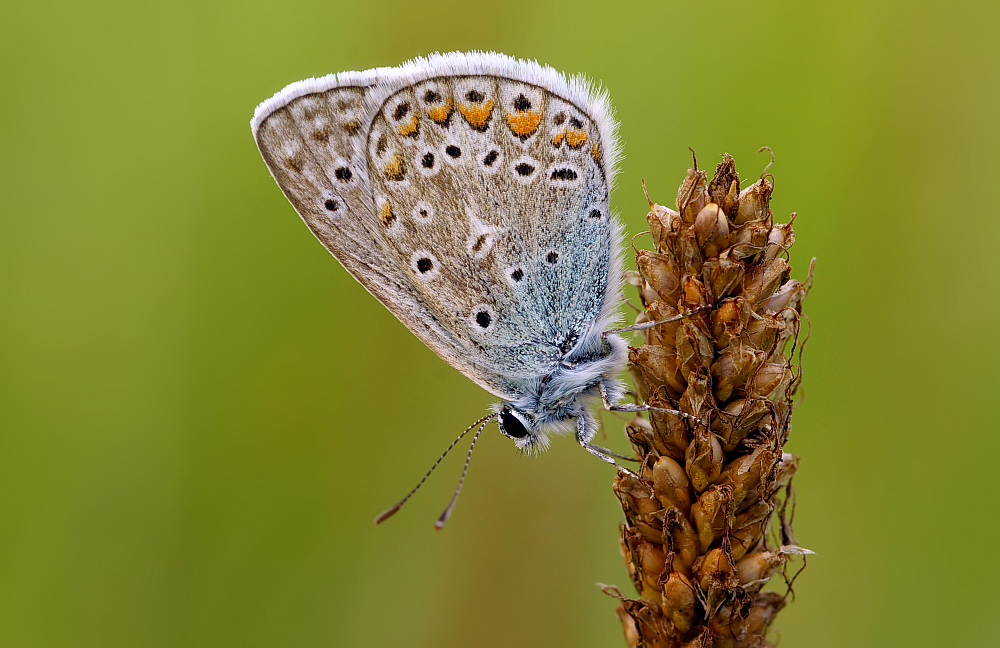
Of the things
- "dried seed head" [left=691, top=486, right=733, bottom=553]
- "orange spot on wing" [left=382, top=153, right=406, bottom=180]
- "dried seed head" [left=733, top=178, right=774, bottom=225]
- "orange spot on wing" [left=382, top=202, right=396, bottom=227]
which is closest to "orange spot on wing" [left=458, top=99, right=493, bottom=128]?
"orange spot on wing" [left=382, top=153, right=406, bottom=180]

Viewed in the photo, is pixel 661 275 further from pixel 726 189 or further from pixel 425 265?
pixel 425 265

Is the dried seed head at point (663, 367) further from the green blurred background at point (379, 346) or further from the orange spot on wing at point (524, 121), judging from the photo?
the green blurred background at point (379, 346)

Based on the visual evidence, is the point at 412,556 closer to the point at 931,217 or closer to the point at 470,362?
the point at 470,362

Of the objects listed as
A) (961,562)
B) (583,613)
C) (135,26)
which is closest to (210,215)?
(135,26)

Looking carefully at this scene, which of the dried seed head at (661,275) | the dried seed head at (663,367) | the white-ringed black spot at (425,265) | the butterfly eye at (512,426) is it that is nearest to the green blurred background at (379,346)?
the butterfly eye at (512,426)

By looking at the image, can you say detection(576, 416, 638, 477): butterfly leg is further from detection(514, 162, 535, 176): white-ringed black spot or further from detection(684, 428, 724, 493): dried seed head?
detection(514, 162, 535, 176): white-ringed black spot

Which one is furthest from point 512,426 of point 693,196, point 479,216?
point 693,196

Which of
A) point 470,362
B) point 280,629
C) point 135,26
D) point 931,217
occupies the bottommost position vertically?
point 280,629
